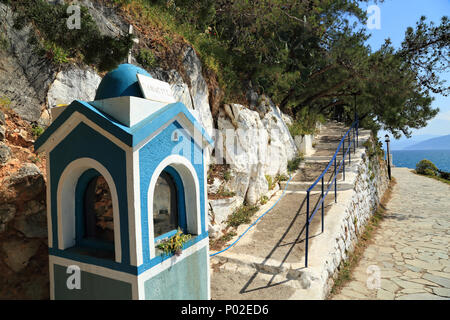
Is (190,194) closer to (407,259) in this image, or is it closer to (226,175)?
(226,175)

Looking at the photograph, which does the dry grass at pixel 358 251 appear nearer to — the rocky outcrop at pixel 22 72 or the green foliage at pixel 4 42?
the rocky outcrop at pixel 22 72

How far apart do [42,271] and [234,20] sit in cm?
798

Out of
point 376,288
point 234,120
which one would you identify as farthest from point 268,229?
point 234,120

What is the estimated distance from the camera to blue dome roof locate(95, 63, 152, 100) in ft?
10.3

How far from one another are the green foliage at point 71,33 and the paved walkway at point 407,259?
5317 millimetres

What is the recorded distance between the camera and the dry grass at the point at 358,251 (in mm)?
5039

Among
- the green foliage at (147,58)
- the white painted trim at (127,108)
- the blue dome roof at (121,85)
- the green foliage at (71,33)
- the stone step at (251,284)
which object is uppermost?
the green foliage at (147,58)

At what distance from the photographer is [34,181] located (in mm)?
3906

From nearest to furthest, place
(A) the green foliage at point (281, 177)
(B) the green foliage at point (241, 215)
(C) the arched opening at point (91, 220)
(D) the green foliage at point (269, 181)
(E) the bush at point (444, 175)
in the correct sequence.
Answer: (C) the arched opening at point (91, 220), (B) the green foliage at point (241, 215), (D) the green foliage at point (269, 181), (A) the green foliage at point (281, 177), (E) the bush at point (444, 175)

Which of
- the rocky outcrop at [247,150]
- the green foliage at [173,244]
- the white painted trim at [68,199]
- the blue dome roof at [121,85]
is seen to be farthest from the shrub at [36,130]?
the rocky outcrop at [247,150]

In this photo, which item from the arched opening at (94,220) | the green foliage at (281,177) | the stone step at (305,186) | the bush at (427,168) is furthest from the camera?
the bush at (427,168)

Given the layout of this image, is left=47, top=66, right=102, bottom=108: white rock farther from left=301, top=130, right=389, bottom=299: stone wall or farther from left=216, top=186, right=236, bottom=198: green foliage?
left=301, top=130, right=389, bottom=299: stone wall

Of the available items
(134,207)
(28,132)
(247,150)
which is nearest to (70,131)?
(134,207)

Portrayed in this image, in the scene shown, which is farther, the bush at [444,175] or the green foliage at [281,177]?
the bush at [444,175]
